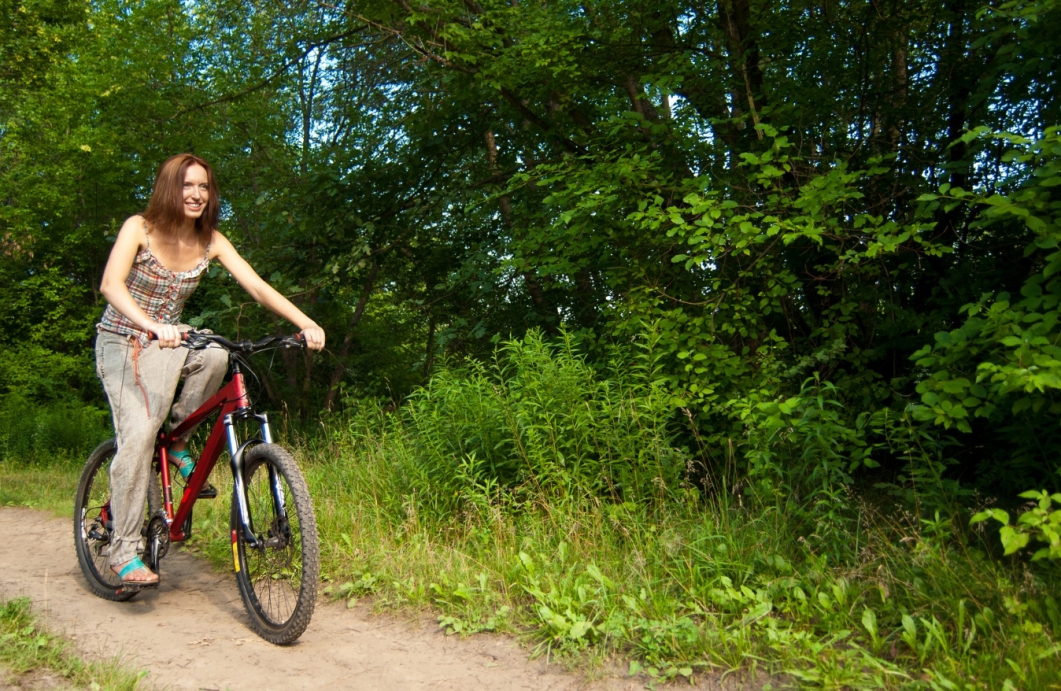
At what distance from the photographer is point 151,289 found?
4.18 m

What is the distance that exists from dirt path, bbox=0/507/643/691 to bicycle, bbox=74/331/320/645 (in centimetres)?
15

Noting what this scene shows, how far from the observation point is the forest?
11.6ft

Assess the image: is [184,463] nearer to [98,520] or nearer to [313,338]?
[98,520]

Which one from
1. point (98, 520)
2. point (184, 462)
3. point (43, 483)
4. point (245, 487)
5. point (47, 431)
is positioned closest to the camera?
point (245, 487)

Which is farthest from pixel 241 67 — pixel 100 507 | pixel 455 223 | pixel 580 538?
pixel 580 538

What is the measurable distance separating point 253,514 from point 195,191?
1633 millimetres

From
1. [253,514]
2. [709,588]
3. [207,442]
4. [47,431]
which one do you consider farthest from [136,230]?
[47,431]

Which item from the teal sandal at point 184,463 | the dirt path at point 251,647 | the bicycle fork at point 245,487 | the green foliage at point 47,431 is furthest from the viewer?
the green foliage at point 47,431

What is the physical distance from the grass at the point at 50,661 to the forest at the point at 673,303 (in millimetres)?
1307

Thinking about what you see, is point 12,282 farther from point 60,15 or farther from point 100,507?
point 100,507

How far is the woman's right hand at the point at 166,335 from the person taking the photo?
356 centimetres

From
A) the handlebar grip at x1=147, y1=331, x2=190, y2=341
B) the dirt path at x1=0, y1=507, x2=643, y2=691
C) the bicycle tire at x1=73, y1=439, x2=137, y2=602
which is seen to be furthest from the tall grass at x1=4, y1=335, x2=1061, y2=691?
Answer: the handlebar grip at x1=147, y1=331, x2=190, y2=341

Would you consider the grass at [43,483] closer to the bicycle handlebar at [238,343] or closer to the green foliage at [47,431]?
the green foliage at [47,431]

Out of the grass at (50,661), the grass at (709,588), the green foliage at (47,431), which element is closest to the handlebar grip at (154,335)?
the grass at (50,661)
